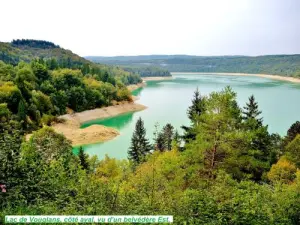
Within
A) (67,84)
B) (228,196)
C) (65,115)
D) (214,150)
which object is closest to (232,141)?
(214,150)

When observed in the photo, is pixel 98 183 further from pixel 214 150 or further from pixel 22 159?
pixel 214 150

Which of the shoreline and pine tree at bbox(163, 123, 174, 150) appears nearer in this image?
pine tree at bbox(163, 123, 174, 150)

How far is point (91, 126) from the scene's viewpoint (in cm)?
4628

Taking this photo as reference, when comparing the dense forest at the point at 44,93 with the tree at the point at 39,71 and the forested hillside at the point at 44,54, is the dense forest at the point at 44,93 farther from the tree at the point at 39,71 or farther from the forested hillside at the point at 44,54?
the forested hillside at the point at 44,54

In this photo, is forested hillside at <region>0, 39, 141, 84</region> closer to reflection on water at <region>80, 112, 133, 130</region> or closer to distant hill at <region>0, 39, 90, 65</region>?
distant hill at <region>0, 39, 90, 65</region>

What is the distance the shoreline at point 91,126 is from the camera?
41344 mm

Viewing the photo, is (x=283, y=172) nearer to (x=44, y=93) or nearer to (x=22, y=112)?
(x=22, y=112)

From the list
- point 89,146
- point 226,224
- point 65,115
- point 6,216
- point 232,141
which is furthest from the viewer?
point 65,115

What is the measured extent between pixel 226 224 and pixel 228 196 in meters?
1.22

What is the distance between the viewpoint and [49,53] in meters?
139

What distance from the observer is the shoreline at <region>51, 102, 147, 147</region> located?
41344mm

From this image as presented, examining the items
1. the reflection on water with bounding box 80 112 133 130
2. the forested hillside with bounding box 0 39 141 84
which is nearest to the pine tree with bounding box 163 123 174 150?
the reflection on water with bounding box 80 112 133 130

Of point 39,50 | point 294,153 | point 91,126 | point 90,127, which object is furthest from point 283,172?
point 39,50

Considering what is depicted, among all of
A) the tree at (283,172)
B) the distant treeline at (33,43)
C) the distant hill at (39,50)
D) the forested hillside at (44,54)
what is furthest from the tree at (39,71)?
the distant treeline at (33,43)
